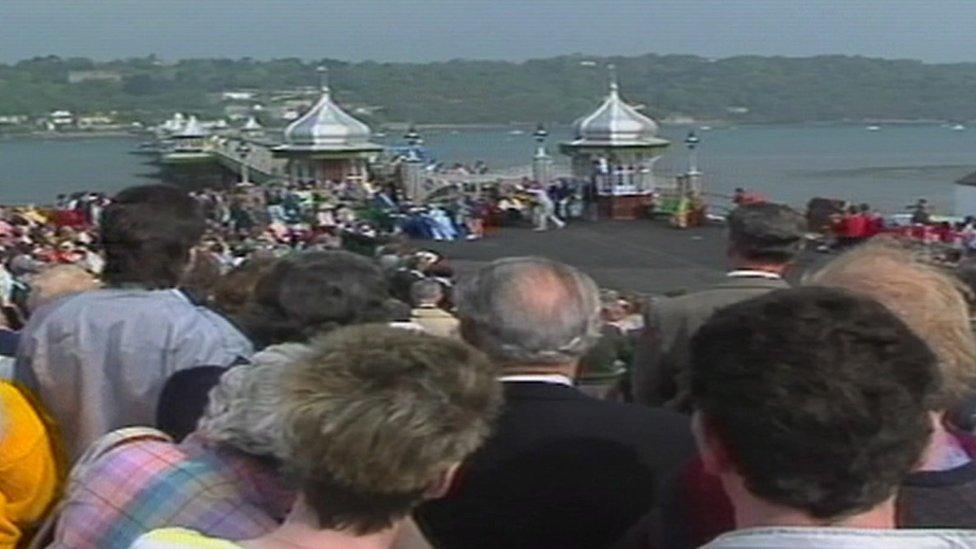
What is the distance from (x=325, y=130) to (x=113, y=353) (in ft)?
123

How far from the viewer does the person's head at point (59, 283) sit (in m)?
5.21

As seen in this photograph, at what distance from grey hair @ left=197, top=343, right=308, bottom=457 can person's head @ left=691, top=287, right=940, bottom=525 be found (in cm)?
73

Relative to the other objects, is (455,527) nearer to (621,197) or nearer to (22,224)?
(22,224)

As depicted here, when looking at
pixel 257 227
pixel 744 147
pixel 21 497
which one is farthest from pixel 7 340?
pixel 744 147

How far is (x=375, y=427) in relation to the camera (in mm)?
2459

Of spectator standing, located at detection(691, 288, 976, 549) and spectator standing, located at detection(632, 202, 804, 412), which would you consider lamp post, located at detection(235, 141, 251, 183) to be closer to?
spectator standing, located at detection(632, 202, 804, 412)

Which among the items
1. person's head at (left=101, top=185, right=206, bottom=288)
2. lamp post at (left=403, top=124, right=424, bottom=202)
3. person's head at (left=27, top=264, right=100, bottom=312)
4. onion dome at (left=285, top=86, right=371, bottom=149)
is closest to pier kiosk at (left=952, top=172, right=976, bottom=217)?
lamp post at (left=403, top=124, right=424, bottom=202)

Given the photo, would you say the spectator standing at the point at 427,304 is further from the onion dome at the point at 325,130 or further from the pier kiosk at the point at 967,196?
the onion dome at the point at 325,130

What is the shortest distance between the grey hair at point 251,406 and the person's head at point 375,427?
3.8 inches

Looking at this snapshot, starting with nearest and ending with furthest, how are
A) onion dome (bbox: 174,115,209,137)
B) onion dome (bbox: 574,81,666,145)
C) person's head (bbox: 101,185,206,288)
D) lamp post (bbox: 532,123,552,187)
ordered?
person's head (bbox: 101,185,206,288) → onion dome (bbox: 574,81,666,145) → lamp post (bbox: 532,123,552,187) → onion dome (bbox: 174,115,209,137)

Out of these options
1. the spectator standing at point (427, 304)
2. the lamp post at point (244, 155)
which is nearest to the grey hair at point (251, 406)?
the spectator standing at point (427, 304)

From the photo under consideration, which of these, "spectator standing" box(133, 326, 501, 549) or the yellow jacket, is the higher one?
"spectator standing" box(133, 326, 501, 549)

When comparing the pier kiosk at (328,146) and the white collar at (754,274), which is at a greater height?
the white collar at (754,274)

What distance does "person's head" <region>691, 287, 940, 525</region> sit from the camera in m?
2.21
